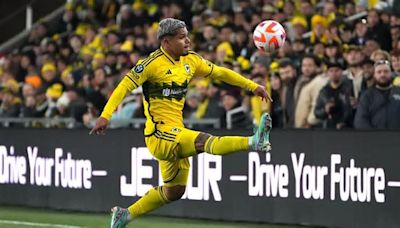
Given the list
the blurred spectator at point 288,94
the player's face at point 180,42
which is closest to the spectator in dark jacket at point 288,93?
the blurred spectator at point 288,94

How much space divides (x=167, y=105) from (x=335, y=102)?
4.05 m

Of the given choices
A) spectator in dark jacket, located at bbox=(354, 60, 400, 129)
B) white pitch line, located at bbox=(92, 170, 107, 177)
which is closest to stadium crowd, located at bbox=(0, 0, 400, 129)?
spectator in dark jacket, located at bbox=(354, 60, 400, 129)

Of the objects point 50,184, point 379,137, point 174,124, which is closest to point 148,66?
point 174,124

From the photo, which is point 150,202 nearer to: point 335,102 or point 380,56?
point 335,102

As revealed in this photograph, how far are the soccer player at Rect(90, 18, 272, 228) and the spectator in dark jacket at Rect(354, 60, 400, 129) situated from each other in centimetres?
286

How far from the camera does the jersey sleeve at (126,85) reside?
11.1 meters

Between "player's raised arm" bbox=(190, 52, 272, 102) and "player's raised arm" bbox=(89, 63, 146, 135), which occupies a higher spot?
"player's raised arm" bbox=(190, 52, 272, 102)

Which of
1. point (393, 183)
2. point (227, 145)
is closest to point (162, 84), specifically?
point (227, 145)

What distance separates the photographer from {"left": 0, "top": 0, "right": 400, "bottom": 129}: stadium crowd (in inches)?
596

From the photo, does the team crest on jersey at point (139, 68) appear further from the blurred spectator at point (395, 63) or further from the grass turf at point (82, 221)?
the blurred spectator at point (395, 63)

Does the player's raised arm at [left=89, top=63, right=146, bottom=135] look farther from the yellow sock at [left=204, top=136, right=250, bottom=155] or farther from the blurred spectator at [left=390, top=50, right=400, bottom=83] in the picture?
the blurred spectator at [left=390, top=50, right=400, bottom=83]

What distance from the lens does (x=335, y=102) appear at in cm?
1502

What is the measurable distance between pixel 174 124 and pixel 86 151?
4.86 metres

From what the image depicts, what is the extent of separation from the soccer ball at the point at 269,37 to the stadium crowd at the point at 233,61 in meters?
1.51
